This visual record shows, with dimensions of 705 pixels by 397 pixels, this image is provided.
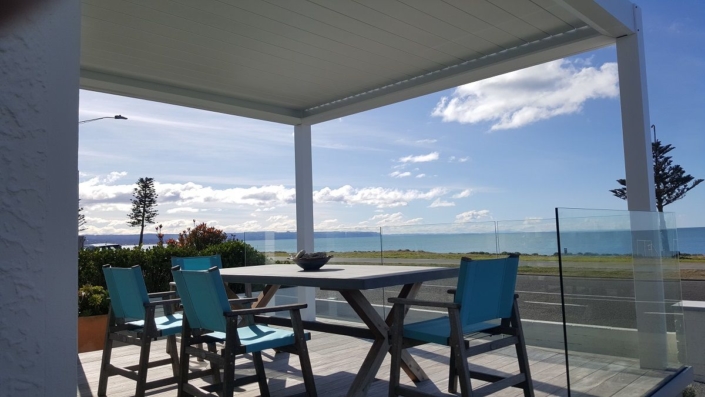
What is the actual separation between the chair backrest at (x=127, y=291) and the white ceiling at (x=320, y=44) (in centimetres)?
175

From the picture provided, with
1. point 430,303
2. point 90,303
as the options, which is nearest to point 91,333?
point 90,303

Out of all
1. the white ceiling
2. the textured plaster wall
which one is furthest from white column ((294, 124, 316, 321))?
the textured plaster wall

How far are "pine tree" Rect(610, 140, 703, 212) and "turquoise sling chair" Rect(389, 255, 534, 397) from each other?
30.6 meters

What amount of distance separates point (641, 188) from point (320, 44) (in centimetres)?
271

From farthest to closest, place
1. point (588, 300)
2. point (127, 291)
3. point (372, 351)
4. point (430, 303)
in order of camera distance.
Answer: point (127, 291) → point (372, 351) → point (588, 300) → point (430, 303)

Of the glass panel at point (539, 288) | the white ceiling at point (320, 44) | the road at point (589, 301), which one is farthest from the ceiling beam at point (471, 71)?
the road at point (589, 301)

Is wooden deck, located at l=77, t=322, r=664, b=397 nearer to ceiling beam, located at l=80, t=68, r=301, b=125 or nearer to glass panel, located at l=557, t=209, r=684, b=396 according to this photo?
glass panel, located at l=557, t=209, r=684, b=396

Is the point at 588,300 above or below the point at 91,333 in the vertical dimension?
above

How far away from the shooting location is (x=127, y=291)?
3.70 m

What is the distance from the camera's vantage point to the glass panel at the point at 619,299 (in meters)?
3.05

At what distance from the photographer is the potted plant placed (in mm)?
5676

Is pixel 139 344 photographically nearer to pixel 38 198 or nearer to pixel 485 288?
pixel 485 288

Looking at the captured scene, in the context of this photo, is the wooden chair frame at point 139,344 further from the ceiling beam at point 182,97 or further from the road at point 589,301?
the road at point 589,301

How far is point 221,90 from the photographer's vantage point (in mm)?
5793
